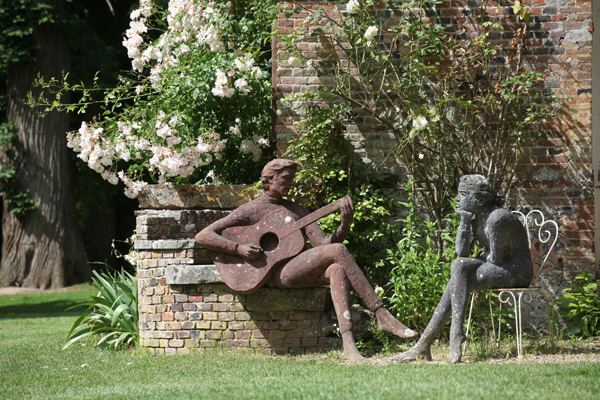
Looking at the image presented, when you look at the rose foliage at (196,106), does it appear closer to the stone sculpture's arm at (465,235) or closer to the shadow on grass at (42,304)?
the stone sculpture's arm at (465,235)

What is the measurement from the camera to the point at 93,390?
383cm

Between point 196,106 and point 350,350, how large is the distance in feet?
9.68

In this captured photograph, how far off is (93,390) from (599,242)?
15.2 feet

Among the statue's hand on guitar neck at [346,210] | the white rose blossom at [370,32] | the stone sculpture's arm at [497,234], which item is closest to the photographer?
the stone sculpture's arm at [497,234]

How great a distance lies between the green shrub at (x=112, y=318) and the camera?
5.57 meters

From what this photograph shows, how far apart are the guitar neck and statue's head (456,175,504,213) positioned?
910mm

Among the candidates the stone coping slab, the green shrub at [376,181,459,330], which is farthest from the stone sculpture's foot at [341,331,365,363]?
the stone coping slab

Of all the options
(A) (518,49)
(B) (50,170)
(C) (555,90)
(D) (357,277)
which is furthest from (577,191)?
(B) (50,170)

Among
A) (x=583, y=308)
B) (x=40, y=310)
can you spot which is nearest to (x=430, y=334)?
(x=583, y=308)

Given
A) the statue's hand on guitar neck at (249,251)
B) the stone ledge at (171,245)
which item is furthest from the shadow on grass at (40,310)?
the statue's hand on guitar neck at (249,251)

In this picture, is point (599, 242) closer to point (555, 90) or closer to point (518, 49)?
point (555, 90)

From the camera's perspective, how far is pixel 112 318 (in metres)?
5.71

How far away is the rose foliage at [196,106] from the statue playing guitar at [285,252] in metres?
1.05

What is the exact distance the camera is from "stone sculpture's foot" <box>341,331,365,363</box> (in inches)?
176
